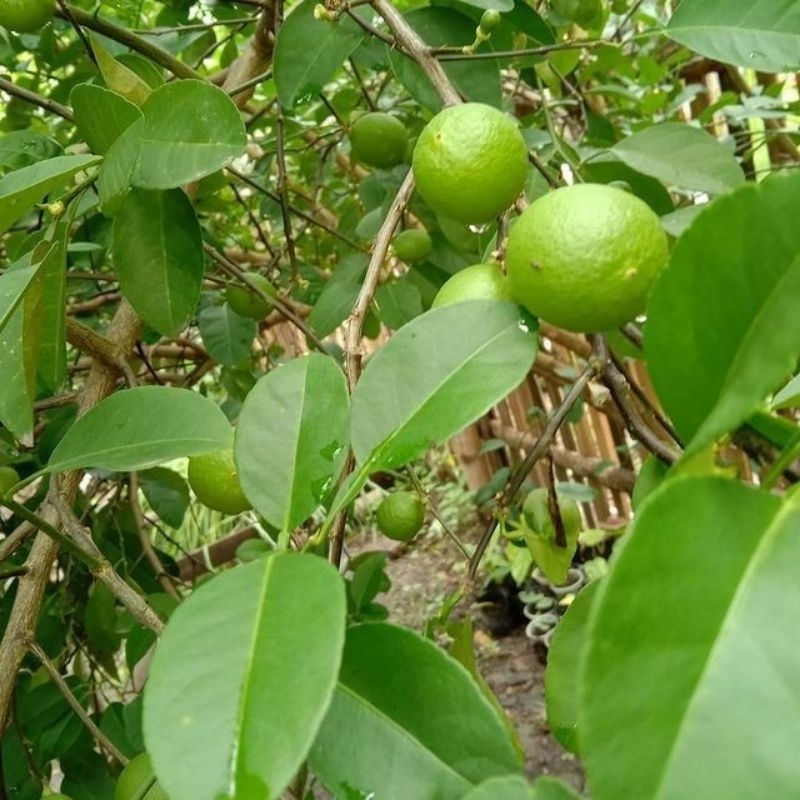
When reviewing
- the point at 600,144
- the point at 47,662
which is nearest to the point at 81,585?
the point at 47,662

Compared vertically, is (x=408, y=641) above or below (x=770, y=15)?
→ below

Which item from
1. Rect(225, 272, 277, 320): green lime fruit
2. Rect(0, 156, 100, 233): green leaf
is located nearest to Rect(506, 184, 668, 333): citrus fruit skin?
Rect(0, 156, 100, 233): green leaf

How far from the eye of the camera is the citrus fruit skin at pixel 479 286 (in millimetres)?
559

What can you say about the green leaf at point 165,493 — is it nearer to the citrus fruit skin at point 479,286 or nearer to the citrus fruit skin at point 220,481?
the citrus fruit skin at point 220,481

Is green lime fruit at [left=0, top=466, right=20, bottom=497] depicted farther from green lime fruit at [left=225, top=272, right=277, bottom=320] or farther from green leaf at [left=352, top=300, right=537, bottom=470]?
green leaf at [left=352, top=300, right=537, bottom=470]

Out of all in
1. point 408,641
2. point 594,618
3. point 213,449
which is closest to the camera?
point 594,618

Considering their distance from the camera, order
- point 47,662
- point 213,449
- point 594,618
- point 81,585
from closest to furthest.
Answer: point 594,618 < point 213,449 < point 47,662 < point 81,585

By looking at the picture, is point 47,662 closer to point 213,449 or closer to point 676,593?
point 213,449

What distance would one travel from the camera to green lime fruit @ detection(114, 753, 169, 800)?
0.57 metres

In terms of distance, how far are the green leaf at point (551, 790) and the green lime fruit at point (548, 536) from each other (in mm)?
364

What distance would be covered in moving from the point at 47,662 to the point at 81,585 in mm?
805

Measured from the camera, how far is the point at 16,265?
31.5 inches

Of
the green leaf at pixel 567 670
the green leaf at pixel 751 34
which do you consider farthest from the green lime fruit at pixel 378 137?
the green leaf at pixel 567 670

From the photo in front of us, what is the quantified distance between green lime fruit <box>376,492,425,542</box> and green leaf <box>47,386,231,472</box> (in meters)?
0.27
